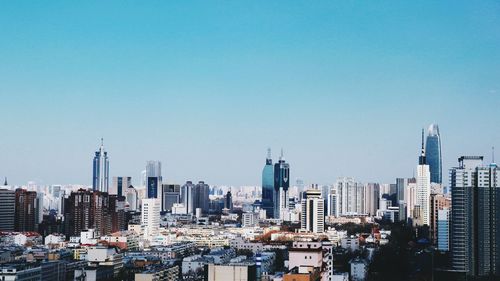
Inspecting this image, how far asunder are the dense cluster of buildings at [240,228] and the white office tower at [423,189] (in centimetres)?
4

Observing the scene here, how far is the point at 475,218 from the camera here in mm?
8422

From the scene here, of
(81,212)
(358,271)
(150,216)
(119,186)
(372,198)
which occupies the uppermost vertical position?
(119,186)

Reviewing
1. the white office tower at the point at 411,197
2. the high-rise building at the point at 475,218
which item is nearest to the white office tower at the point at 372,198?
the white office tower at the point at 411,197

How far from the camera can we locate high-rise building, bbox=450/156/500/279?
809 cm

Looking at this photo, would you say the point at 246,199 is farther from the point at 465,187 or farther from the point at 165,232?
the point at 465,187

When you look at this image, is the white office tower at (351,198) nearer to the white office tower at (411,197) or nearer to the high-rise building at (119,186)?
the white office tower at (411,197)

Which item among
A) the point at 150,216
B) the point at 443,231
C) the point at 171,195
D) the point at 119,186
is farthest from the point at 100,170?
the point at 443,231

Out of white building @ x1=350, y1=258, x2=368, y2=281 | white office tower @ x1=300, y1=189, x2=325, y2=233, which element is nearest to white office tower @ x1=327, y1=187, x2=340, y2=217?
white office tower @ x1=300, y1=189, x2=325, y2=233

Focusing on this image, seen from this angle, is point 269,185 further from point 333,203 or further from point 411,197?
point 411,197

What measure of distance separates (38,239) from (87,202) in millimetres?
1898

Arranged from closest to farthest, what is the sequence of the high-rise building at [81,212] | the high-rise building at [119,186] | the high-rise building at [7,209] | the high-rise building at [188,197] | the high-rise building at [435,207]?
the high-rise building at [435,207] → the high-rise building at [7,209] → the high-rise building at [81,212] → the high-rise building at [119,186] → the high-rise building at [188,197]

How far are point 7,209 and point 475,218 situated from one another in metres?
9.57

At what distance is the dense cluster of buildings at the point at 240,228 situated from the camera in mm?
8188

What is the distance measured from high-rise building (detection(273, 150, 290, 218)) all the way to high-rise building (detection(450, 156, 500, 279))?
49.9ft
